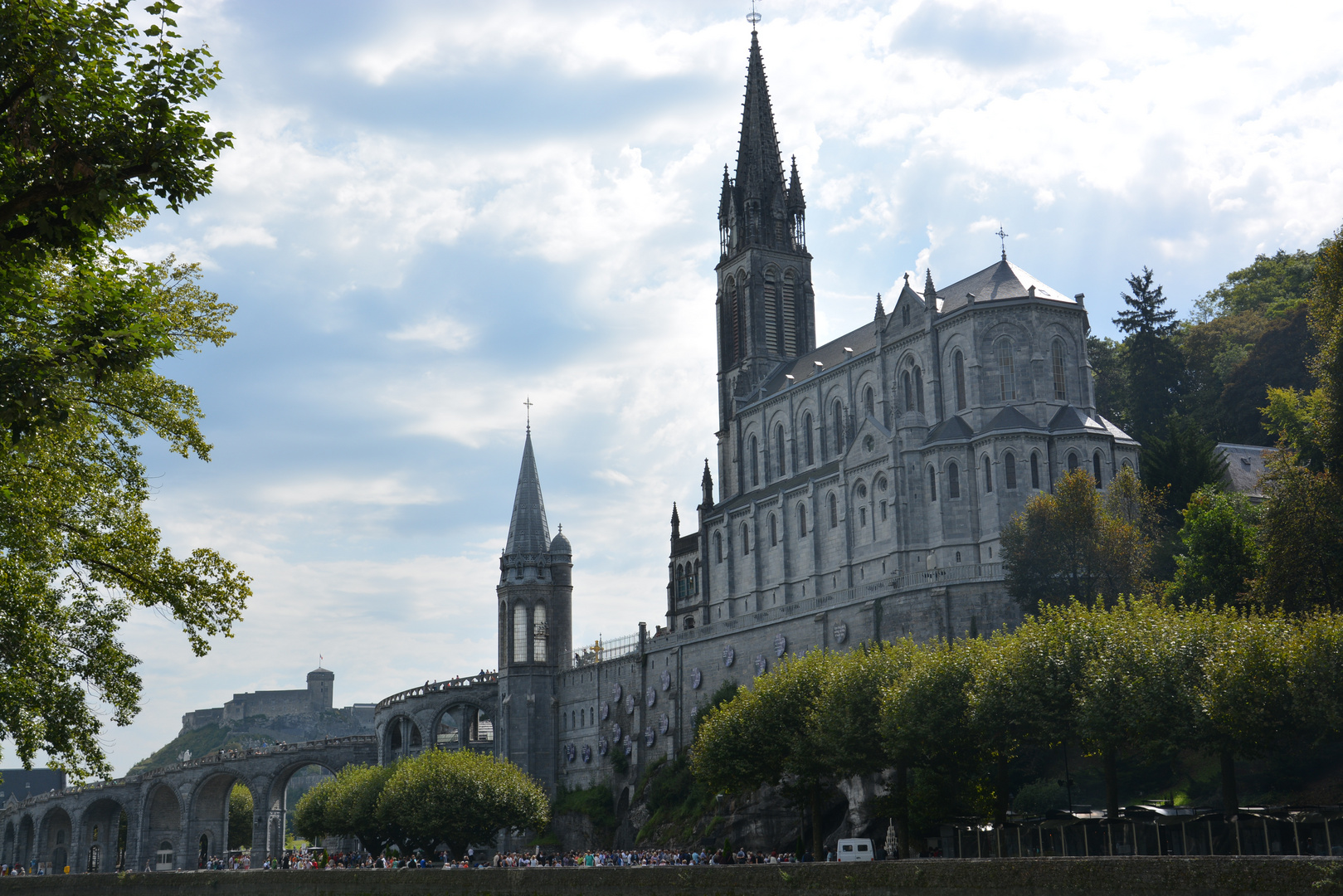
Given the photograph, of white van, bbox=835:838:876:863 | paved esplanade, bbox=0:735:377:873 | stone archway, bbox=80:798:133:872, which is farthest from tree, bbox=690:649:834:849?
stone archway, bbox=80:798:133:872

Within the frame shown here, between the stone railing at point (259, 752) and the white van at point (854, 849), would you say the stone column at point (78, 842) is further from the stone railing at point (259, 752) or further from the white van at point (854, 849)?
the white van at point (854, 849)

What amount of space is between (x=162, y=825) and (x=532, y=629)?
4266 centimetres

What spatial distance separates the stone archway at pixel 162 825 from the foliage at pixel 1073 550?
77.1 m

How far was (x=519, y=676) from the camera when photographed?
95.7m

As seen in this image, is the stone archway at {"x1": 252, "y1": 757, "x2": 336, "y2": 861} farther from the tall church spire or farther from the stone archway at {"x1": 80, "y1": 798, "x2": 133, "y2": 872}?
the tall church spire

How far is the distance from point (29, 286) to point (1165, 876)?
23.8 metres

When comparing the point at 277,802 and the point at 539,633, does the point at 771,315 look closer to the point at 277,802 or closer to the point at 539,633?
the point at 539,633

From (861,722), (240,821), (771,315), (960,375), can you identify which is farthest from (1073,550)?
(240,821)

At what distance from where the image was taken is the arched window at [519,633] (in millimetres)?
97000

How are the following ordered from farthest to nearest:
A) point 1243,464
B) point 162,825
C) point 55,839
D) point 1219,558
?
1. point 55,839
2. point 162,825
3. point 1243,464
4. point 1219,558

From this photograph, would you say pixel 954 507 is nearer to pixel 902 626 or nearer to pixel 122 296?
pixel 902 626

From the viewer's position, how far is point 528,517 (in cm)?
10244

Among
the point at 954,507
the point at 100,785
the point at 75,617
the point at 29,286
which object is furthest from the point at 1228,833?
the point at 100,785

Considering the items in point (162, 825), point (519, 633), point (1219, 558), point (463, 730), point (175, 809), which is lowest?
point (162, 825)
